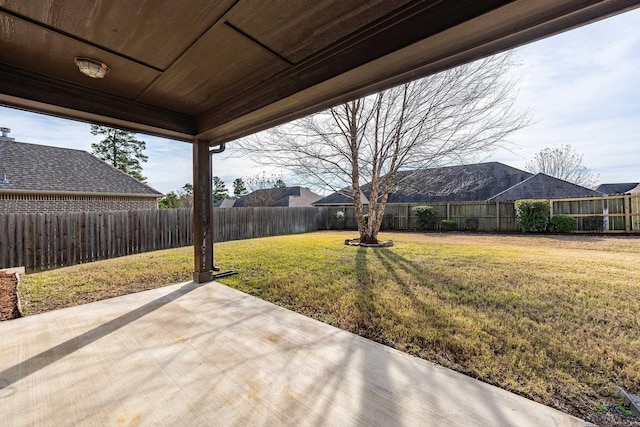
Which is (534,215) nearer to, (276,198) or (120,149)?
(276,198)

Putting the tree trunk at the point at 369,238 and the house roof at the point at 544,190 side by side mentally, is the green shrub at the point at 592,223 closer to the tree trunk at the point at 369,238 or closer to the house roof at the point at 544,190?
the house roof at the point at 544,190

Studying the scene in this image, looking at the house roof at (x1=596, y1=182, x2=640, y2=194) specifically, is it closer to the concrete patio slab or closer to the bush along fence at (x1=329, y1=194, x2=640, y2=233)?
the bush along fence at (x1=329, y1=194, x2=640, y2=233)

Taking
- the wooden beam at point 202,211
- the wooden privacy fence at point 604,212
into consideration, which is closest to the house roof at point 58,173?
the wooden beam at point 202,211

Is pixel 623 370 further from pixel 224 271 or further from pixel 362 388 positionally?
pixel 224 271

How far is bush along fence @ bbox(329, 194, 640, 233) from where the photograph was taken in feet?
29.5

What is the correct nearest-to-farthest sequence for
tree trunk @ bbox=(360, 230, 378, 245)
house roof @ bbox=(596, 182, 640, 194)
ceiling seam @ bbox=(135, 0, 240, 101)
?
ceiling seam @ bbox=(135, 0, 240, 101) → tree trunk @ bbox=(360, 230, 378, 245) → house roof @ bbox=(596, 182, 640, 194)

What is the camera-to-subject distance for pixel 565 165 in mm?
22312

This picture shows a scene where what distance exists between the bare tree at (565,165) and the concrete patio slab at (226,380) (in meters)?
28.3

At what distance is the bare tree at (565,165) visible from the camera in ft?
71.5

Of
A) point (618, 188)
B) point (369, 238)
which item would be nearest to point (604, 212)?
point (369, 238)

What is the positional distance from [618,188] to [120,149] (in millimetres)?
37825

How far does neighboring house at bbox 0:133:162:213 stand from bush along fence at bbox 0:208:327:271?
4895 mm

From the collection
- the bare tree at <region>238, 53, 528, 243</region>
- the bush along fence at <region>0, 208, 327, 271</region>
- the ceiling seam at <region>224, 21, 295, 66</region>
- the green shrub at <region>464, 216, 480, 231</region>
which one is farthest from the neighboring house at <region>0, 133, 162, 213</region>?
the green shrub at <region>464, 216, 480, 231</region>

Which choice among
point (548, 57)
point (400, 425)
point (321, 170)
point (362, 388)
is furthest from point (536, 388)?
point (321, 170)
